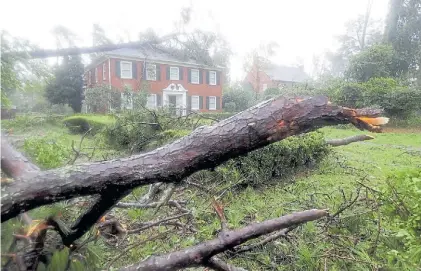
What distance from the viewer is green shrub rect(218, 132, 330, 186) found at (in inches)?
165

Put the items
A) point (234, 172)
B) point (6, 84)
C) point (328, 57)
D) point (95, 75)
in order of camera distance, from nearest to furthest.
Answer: point (6, 84)
point (234, 172)
point (95, 75)
point (328, 57)

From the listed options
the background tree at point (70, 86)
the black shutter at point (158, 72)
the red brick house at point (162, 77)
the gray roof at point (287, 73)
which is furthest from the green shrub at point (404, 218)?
the gray roof at point (287, 73)

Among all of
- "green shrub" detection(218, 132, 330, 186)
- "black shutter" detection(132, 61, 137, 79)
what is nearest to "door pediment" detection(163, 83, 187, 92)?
"black shutter" detection(132, 61, 137, 79)

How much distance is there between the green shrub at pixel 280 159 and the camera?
4.20 metres

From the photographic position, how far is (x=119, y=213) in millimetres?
2592

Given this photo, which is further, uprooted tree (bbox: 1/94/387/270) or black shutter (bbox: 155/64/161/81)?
black shutter (bbox: 155/64/161/81)

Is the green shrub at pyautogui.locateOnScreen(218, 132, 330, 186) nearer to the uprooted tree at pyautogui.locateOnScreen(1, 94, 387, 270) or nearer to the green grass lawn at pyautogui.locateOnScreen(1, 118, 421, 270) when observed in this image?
the green grass lawn at pyautogui.locateOnScreen(1, 118, 421, 270)

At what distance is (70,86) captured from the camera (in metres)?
17.7

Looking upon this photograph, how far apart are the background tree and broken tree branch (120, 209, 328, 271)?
718 inches

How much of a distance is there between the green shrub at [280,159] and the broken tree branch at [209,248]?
7.87 feet

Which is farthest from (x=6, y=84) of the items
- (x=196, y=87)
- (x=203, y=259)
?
(x=196, y=87)

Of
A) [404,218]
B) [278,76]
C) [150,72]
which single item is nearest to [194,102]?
[150,72]

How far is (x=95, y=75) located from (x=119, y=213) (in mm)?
19490

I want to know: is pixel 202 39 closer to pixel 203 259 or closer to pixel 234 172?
pixel 234 172
